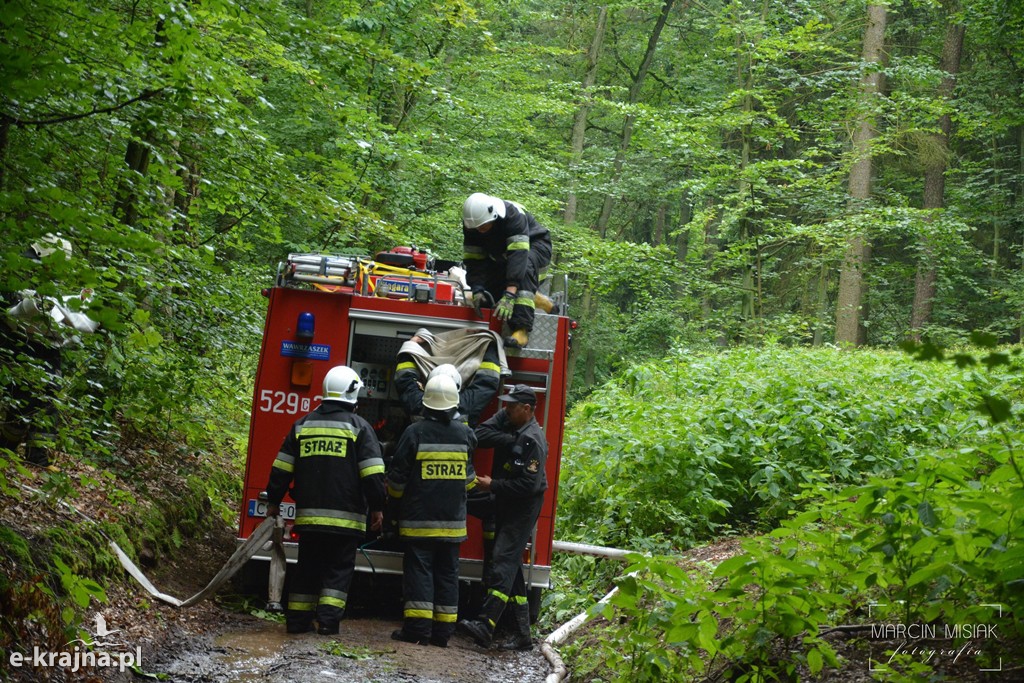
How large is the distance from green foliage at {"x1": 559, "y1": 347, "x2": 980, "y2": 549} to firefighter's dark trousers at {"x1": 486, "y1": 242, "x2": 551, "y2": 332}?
2.23 metres

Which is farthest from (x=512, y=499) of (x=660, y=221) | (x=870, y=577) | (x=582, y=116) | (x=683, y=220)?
(x=660, y=221)

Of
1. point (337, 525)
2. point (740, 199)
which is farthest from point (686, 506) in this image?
point (740, 199)

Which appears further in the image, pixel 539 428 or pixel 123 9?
pixel 123 9

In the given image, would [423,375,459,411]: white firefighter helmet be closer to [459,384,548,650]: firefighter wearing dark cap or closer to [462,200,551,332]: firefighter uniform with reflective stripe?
[459,384,548,650]: firefighter wearing dark cap

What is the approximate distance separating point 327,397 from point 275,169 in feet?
10.3

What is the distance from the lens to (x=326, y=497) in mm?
6551

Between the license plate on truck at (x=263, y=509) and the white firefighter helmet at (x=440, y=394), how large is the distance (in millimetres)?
1269

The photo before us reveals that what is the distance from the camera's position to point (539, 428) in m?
7.20

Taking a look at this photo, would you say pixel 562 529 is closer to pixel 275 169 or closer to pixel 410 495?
pixel 410 495

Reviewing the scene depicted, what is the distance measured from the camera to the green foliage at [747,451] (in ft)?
28.0

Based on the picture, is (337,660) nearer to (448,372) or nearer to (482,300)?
(448,372)

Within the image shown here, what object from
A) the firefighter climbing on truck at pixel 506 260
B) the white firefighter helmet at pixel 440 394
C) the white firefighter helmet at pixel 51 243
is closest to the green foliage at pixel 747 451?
the firefighter climbing on truck at pixel 506 260

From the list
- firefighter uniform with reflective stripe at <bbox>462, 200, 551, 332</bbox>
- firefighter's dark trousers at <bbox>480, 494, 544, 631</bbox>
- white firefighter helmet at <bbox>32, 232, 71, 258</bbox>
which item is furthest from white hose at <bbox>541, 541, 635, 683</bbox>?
white firefighter helmet at <bbox>32, 232, 71, 258</bbox>

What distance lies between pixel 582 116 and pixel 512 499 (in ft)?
65.6
